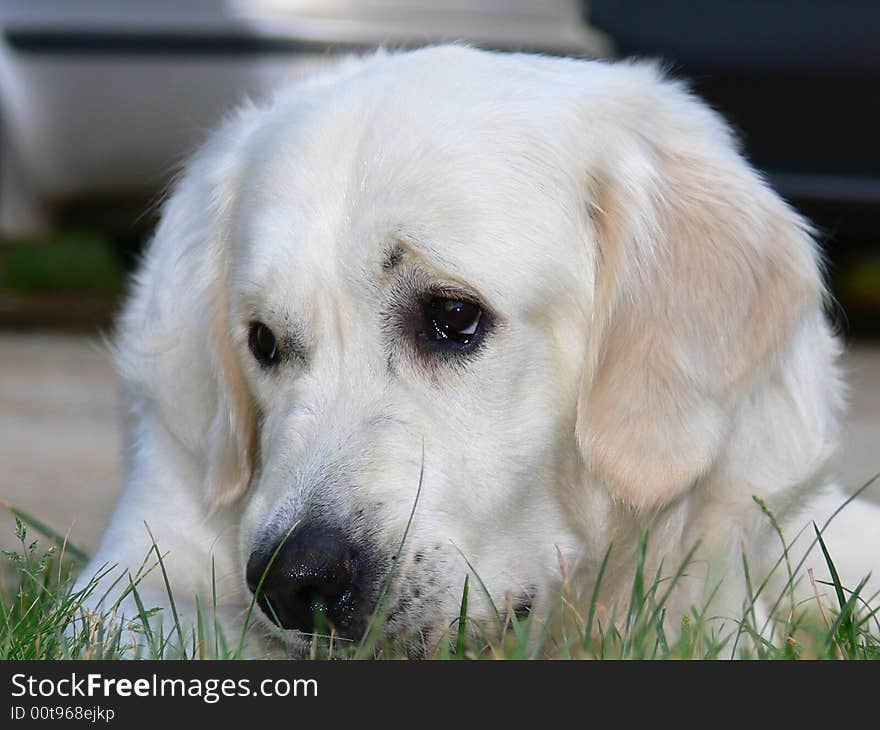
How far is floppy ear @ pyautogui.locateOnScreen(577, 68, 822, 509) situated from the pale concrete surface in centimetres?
61

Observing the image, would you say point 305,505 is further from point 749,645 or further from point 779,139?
point 779,139

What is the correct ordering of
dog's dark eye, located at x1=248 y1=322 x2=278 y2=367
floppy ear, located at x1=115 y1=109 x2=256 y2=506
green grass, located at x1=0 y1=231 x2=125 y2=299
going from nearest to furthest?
dog's dark eye, located at x1=248 y1=322 x2=278 y2=367 < floppy ear, located at x1=115 y1=109 x2=256 y2=506 < green grass, located at x1=0 y1=231 x2=125 y2=299

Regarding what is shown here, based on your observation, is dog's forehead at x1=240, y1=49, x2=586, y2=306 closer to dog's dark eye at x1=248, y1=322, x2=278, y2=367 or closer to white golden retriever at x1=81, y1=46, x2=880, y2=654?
white golden retriever at x1=81, y1=46, x2=880, y2=654

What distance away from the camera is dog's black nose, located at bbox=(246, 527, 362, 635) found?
2488 millimetres

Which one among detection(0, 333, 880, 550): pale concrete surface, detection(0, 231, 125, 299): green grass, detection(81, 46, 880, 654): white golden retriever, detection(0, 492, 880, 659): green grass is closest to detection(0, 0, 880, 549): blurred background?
detection(0, 333, 880, 550): pale concrete surface

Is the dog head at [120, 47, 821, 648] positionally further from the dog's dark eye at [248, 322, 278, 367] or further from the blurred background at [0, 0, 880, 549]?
the blurred background at [0, 0, 880, 549]

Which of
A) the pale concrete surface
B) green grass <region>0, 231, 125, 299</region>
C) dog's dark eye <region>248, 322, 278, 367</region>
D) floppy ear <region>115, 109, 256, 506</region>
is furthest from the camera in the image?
green grass <region>0, 231, 125, 299</region>

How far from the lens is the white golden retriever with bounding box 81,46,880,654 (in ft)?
8.85

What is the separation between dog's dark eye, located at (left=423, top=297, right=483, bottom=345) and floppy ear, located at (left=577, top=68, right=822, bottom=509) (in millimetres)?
272

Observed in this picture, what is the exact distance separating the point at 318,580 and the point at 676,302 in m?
1.03

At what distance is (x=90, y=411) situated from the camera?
658 centimetres

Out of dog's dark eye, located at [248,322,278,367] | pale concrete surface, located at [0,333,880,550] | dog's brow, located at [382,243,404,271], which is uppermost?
dog's brow, located at [382,243,404,271]

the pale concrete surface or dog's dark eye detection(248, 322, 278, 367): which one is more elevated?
dog's dark eye detection(248, 322, 278, 367)

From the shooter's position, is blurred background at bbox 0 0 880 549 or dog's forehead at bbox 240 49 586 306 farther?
blurred background at bbox 0 0 880 549
